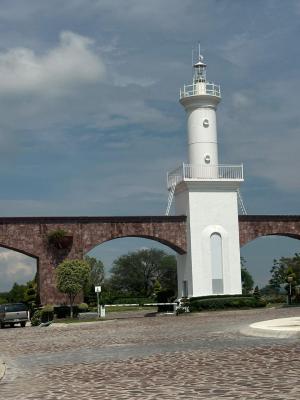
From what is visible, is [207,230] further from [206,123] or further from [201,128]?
[206,123]

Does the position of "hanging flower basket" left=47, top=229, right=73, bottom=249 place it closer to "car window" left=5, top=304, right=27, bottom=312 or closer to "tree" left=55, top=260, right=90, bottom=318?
"tree" left=55, top=260, right=90, bottom=318

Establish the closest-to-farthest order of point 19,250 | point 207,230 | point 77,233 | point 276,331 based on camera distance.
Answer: point 276,331 < point 19,250 < point 77,233 < point 207,230

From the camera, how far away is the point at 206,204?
38500 millimetres

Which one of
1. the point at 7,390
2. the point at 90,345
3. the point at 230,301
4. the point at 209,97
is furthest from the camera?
the point at 209,97

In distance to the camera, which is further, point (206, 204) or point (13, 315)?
point (206, 204)

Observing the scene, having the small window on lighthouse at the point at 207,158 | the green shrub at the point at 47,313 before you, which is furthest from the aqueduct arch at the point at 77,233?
the small window on lighthouse at the point at 207,158

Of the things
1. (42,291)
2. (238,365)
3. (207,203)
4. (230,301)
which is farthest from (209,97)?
(238,365)

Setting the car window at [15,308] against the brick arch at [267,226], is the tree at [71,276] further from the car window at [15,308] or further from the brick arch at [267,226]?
the brick arch at [267,226]

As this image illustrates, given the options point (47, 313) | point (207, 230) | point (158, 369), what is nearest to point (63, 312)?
point (47, 313)

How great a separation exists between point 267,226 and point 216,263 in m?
4.62

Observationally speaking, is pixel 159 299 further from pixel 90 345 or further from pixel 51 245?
pixel 90 345

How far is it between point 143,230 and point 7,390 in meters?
28.6

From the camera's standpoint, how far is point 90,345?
17.7m

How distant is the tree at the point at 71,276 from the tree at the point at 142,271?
53.9 metres
